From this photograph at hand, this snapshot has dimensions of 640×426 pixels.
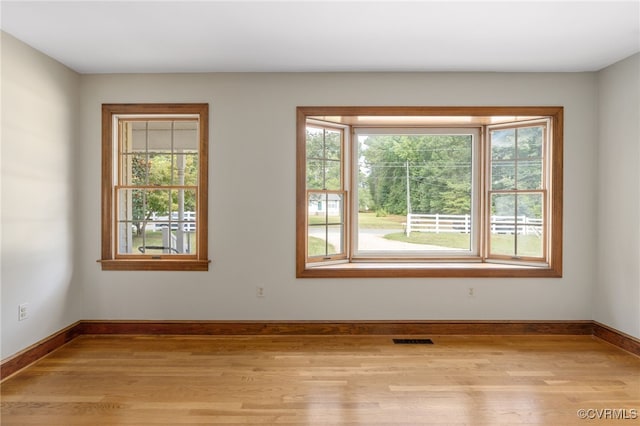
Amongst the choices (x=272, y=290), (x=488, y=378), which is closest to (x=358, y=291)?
(x=272, y=290)

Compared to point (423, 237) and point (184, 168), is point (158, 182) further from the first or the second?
point (423, 237)

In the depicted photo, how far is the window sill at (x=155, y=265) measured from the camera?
3.90 m

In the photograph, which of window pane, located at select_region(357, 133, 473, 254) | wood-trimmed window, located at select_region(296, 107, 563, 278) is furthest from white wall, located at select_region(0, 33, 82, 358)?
window pane, located at select_region(357, 133, 473, 254)

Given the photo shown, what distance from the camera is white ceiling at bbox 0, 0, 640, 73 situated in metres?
2.64

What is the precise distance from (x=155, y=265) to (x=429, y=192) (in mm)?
3040

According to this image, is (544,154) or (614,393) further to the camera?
(544,154)

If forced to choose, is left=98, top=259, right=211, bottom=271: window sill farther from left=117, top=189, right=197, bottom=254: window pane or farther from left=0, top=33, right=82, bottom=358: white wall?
left=0, top=33, right=82, bottom=358: white wall

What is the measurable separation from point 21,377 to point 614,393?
4.29 m

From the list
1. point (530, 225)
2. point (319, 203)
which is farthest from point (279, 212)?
point (530, 225)

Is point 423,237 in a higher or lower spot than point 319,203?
lower

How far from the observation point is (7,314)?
3.02 metres

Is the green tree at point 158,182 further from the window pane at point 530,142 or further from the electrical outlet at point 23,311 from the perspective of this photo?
the window pane at point 530,142

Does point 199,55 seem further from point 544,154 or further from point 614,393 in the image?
point 614,393

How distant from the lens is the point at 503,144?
4.30 metres
